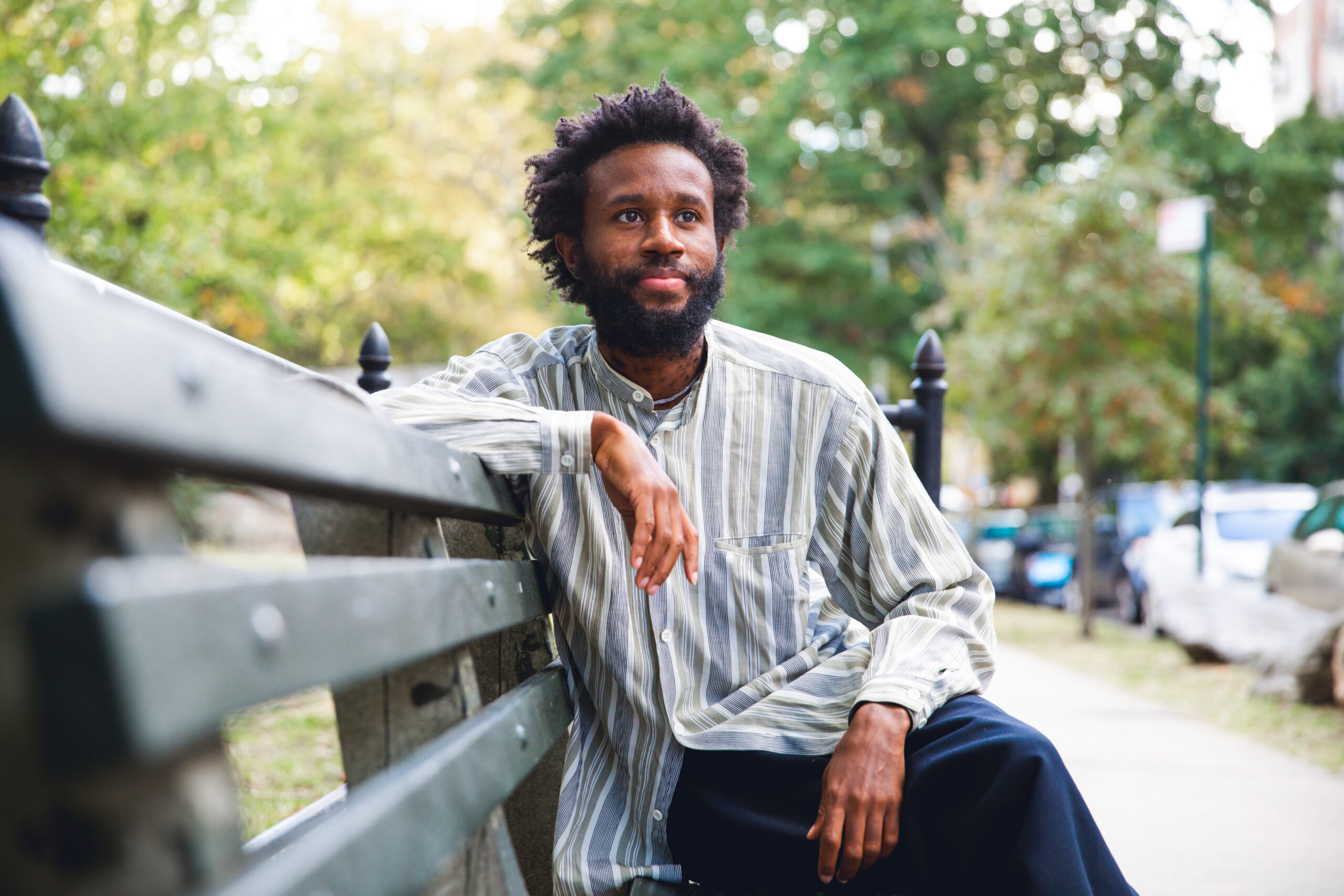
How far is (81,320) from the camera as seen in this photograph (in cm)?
61

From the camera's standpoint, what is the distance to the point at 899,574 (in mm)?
2311

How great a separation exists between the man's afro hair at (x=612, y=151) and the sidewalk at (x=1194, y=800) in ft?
8.30

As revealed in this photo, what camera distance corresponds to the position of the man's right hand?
1.85m

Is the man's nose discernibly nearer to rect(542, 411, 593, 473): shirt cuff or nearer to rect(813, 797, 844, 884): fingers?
rect(542, 411, 593, 473): shirt cuff

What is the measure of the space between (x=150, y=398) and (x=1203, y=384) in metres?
12.9

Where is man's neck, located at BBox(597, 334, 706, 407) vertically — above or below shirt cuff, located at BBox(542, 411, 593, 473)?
above

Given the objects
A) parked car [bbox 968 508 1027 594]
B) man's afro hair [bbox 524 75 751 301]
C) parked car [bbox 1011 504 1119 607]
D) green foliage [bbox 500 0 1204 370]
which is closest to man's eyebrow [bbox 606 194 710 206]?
man's afro hair [bbox 524 75 751 301]

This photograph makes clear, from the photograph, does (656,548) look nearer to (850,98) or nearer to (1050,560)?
(1050,560)

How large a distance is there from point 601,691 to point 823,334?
55.4ft

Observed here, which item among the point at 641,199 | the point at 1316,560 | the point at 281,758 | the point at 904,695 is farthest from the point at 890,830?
the point at 1316,560

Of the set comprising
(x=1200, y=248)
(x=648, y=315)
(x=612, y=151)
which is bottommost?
(x=648, y=315)

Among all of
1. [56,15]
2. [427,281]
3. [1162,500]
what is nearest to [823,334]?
[1162,500]

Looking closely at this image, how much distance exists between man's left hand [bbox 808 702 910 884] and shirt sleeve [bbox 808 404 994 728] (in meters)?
0.07

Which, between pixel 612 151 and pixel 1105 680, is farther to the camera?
pixel 1105 680
